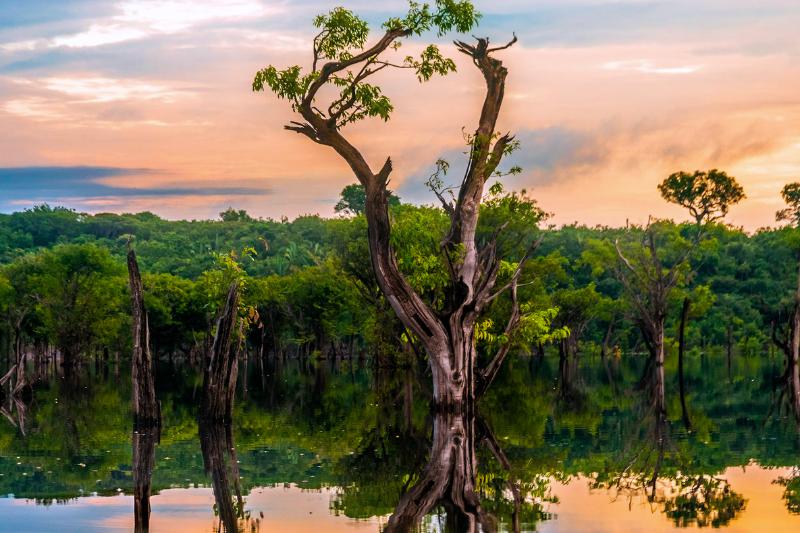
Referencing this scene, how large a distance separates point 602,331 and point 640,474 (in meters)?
94.3

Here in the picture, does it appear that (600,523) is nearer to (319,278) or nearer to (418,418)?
(418,418)

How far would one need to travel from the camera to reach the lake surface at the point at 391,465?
1597cm

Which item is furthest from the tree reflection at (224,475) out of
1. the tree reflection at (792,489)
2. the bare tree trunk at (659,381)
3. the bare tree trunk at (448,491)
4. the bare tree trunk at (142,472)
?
the bare tree trunk at (659,381)

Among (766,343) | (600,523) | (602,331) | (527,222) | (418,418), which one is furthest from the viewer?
(602,331)

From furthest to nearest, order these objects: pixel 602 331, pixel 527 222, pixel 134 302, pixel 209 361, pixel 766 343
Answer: pixel 602 331, pixel 766 343, pixel 527 222, pixel 209 361, pixel 134 302

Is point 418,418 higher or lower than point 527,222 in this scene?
lower

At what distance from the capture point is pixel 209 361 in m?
30.3

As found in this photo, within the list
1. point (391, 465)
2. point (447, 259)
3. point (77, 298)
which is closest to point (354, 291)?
point (77, 298)

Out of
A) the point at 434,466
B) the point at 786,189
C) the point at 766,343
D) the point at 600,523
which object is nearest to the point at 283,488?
the point at 434,466

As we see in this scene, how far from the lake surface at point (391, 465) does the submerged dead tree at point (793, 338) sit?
3.29 meters

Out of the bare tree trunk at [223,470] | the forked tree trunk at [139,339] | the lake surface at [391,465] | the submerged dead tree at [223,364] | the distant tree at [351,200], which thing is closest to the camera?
the lake surface at [391,465]

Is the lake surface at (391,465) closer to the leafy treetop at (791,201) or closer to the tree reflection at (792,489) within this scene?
the tree reflection at (792,489)

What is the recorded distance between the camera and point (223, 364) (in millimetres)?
29500

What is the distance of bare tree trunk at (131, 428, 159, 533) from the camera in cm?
1602
